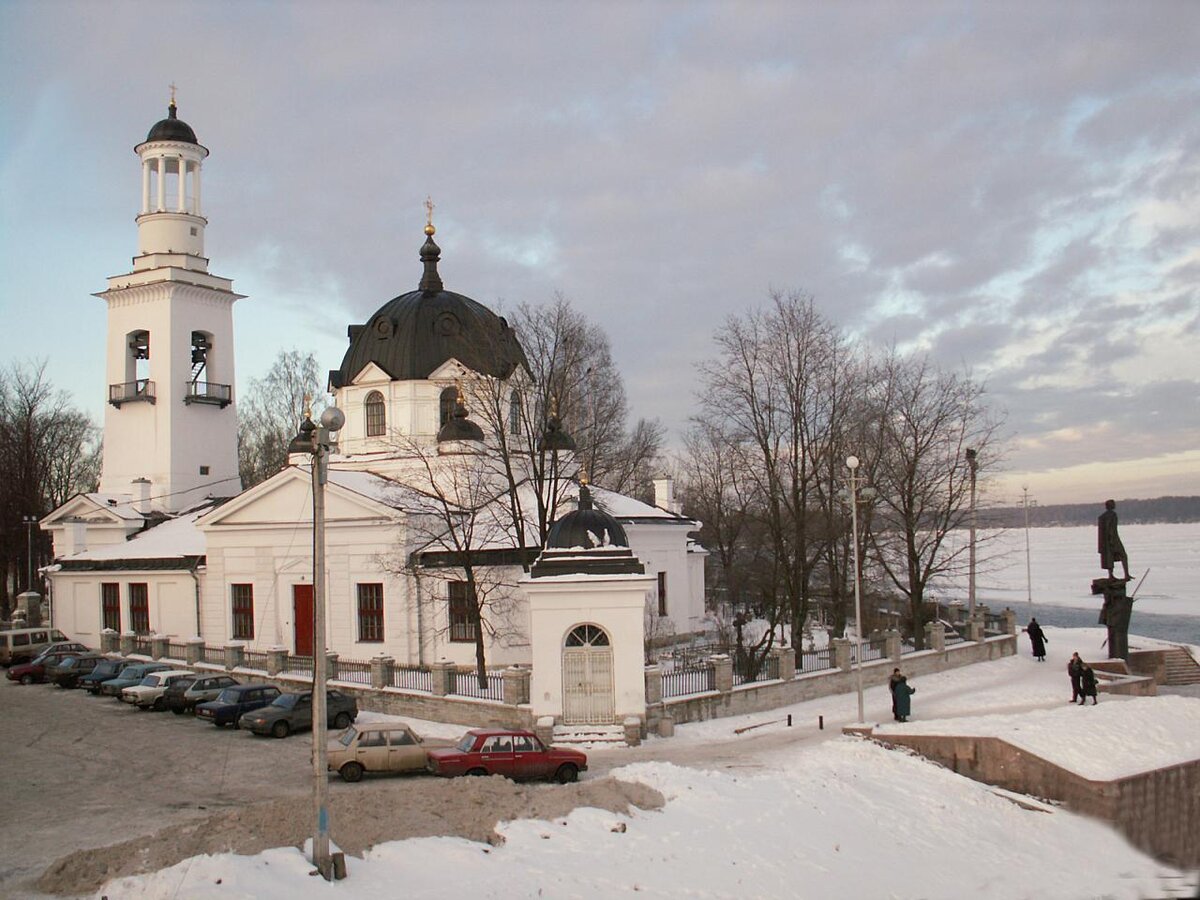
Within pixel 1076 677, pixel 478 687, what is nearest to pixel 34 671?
pixel 478 687

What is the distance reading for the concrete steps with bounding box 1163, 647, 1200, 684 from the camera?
121 feet

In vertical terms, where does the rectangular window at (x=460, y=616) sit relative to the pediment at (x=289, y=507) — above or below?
below

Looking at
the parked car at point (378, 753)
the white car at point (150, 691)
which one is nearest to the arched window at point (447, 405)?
the white car at point (150, 691)

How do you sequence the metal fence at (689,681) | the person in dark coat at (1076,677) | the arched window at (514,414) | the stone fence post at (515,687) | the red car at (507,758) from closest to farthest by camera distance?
the red car at (507,758)
the stone fence post at (515,687)
the metal fence at (689,681)
the person in dark coat at (1076,677)
the arched window at (514,414)

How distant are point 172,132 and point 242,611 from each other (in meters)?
22.5

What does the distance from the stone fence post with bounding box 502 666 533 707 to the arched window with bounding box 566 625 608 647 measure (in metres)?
1.41

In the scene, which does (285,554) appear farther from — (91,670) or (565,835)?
(565,835)

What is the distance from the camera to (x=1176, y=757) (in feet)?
70.7

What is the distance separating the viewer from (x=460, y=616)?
32.4 meters

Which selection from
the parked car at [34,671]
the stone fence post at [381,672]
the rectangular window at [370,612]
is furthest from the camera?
the rectangular window at [370,612]

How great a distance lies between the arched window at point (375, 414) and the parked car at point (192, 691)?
1246 cm

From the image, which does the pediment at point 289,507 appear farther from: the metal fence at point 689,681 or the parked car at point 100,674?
the metal fence at point 689,681

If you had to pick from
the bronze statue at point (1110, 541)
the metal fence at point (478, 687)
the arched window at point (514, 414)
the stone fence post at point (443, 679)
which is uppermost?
the arched window at point (514, 414)

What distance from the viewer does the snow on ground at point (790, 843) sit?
12.6 metres
